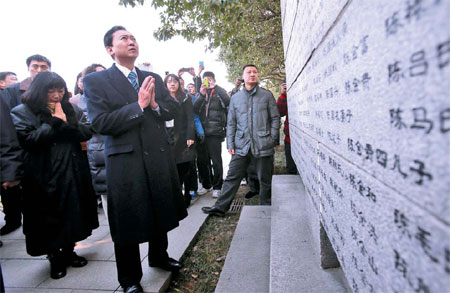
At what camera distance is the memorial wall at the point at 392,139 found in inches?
18.5

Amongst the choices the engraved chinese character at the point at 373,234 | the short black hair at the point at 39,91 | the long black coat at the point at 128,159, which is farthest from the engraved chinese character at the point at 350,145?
the short black hair at the point at 39,91

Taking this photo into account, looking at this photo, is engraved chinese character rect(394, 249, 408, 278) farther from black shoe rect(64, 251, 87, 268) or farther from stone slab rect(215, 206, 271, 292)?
black shoe rect(64, 251, 87, 268)

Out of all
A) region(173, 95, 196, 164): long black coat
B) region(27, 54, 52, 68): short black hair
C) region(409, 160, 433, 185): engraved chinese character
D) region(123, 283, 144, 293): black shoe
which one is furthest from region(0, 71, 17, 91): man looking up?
region(409, 160, 433, 185): engraved chinese character

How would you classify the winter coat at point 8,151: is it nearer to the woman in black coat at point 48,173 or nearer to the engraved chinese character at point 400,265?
the woman in black coat at point 48,173

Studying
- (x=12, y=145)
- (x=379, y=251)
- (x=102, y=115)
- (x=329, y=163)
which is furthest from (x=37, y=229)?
(x=379, y=251)

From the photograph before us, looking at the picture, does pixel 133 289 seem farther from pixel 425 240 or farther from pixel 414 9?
pixel 414 9

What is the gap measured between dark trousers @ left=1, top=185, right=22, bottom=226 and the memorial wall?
4491mm

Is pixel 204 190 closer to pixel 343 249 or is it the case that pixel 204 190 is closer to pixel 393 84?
pixel 343 249

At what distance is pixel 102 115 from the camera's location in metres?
2.09

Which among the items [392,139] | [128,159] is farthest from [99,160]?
[392,139]

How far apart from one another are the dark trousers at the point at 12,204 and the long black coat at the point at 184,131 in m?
2.32

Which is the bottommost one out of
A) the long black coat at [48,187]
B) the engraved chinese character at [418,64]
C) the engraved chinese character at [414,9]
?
the long black coat at [48,187]

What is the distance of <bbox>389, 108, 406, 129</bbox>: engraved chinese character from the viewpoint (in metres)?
0.59

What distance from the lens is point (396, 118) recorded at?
2.00ft
